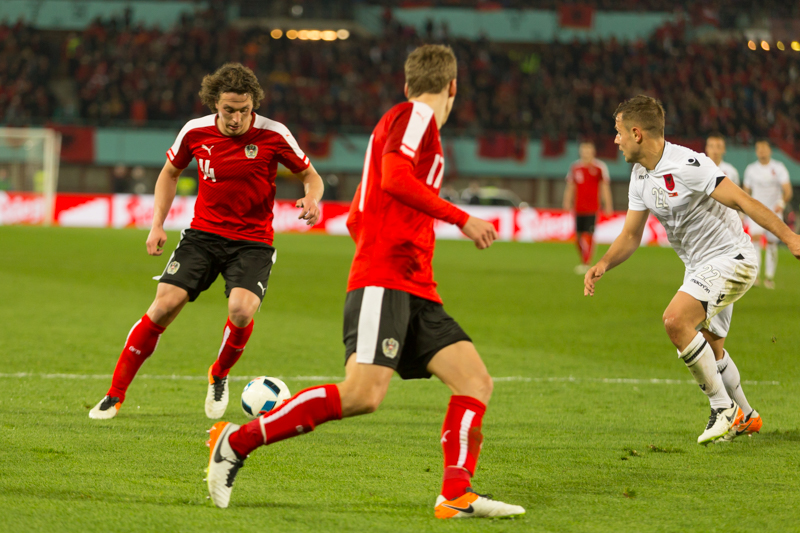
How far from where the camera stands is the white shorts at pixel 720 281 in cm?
482

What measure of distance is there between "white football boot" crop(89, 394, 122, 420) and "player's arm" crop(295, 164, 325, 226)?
151 cm

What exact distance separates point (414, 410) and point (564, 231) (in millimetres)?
23240

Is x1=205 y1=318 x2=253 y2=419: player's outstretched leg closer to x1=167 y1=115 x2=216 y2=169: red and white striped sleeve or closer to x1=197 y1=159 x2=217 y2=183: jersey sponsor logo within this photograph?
x1=197 y1=159 x2=217 y2=183: jersey sponsor logo

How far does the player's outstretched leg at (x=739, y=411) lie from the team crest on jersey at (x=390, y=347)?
94.7 inches

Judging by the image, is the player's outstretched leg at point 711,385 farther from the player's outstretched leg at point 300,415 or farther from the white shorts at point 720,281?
the player's outstretched leg at point 300,415

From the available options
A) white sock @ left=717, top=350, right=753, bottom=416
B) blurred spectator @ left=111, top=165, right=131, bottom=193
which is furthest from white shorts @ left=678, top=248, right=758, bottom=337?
blurred spectator @ left=111, top=165, right=131, bottom=193

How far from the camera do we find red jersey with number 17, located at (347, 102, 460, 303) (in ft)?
11.2

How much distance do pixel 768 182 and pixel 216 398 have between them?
1227 cm

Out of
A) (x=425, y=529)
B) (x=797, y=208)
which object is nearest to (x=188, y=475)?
(x=425, y=529)

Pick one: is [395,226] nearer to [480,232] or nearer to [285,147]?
[480,232]

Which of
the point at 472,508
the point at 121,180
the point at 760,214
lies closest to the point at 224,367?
the point at 472,508

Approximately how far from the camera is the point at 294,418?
3406mm

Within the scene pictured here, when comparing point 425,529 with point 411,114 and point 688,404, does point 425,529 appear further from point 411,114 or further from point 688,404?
point 688,404

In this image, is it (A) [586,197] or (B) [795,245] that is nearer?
(B) [795,245]
